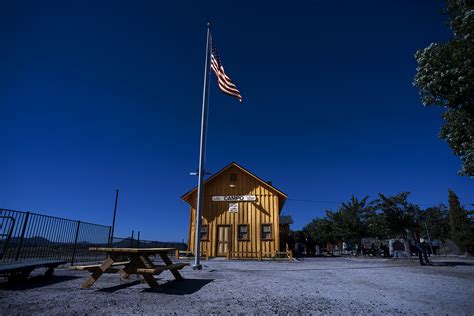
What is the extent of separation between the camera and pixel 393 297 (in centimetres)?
481

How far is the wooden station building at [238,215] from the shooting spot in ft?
60.2

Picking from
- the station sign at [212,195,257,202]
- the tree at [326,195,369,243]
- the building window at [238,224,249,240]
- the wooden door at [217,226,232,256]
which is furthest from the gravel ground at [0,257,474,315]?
the tree at [326,195,369,243]

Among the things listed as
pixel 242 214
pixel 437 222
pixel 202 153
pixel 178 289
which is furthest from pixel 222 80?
pixel 437 222

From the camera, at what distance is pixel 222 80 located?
45.4 ft

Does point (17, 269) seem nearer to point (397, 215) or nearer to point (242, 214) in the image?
point (242, 214)

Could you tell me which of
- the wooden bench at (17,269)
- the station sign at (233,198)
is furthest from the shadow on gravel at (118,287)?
the station sign at (233,198)

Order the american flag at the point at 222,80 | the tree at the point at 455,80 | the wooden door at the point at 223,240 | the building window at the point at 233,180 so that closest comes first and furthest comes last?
the tree at the point at 455,80 < the american flag at the point at 222,80 < the wooden door at the point at 223,240 < the building window at the point at 233,180

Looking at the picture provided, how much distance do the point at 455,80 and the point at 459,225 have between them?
122 ft

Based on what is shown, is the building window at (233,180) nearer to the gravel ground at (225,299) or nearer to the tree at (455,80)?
the tree at (455,80)

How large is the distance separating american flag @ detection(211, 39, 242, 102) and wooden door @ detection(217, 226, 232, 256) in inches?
404

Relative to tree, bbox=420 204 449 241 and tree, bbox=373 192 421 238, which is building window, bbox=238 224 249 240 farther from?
tree, bbox=420 204 449 241

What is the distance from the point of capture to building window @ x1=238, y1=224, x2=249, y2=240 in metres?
18.6

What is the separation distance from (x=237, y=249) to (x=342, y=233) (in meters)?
16.4

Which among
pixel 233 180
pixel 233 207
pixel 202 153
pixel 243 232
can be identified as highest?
pixel 233 180
